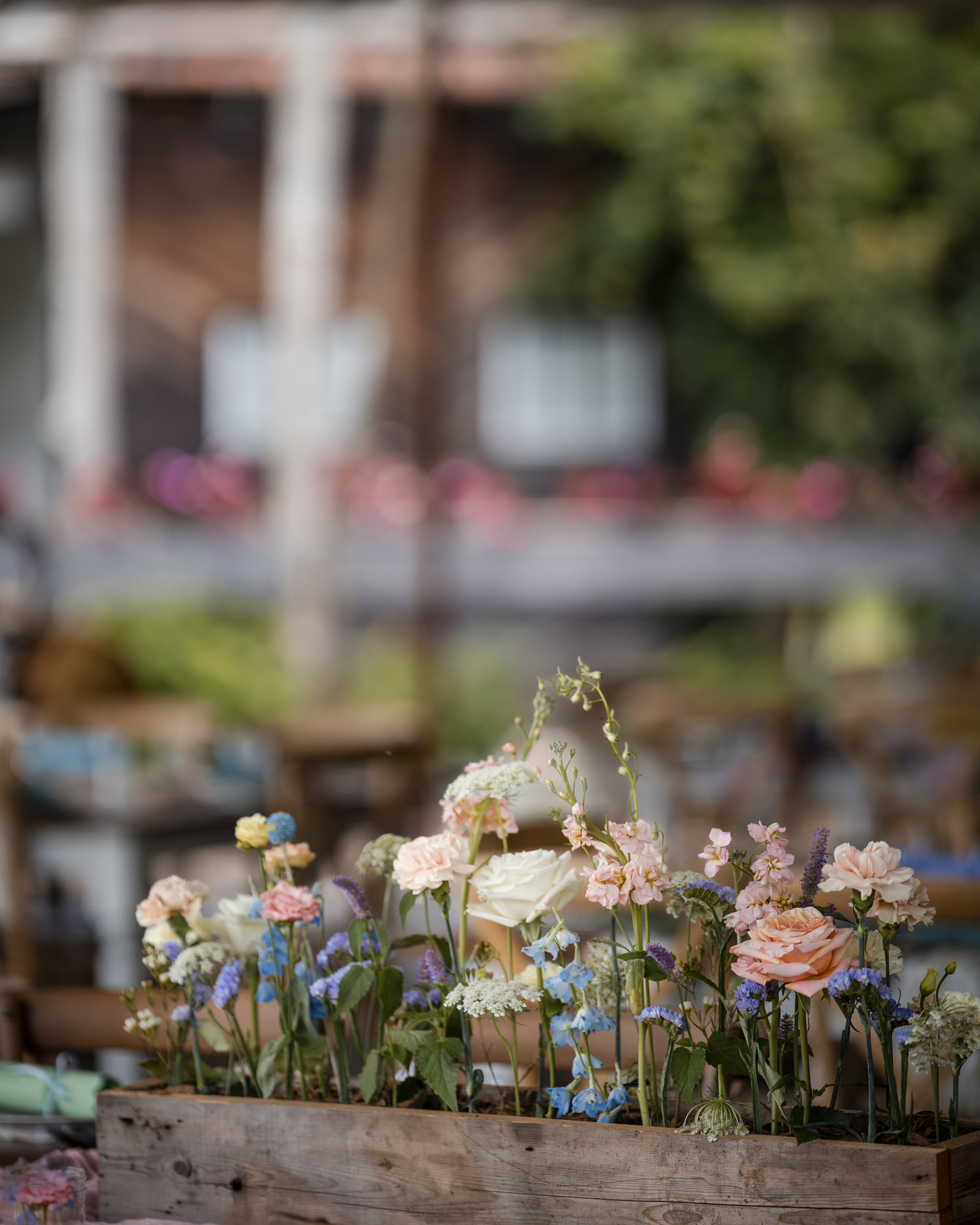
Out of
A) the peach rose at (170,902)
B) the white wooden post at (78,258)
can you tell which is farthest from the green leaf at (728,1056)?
the white wooden post at (78,258)

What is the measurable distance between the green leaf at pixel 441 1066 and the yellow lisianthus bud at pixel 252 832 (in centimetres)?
20

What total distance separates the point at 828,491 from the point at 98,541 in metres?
4.15

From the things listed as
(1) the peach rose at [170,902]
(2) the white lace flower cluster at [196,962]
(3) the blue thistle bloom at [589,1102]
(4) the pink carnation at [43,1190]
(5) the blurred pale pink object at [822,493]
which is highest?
(5) the blurred pale pink object at [822,493]

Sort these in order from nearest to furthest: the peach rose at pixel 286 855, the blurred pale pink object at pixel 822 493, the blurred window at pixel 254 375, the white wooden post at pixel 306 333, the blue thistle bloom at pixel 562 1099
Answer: the blue thistle bloom at pixel 562 1099, the peach rose at pixel 286 855, the white wooden post at pixel 306 333, the blurred pale pink object at pixel 822 493, the blurred window at pixel 254 375

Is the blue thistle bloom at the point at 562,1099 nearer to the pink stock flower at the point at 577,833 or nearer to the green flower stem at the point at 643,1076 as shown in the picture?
the green flower stem at the point at 643,1076

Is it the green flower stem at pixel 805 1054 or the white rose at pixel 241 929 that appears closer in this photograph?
the green flower stem at pixel 805 1054

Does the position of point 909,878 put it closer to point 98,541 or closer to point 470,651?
point 98,541

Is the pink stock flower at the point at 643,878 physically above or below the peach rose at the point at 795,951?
above

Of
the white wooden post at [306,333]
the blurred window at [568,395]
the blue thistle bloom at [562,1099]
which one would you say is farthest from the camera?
the blurred window at [568,395]

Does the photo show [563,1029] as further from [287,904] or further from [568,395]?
[568,395]

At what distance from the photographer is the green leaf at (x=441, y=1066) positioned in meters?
1.11

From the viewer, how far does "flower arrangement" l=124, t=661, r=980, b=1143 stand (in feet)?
3.40

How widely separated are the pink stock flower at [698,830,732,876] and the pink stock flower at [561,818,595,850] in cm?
8

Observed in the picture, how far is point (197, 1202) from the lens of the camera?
3.87 ft
